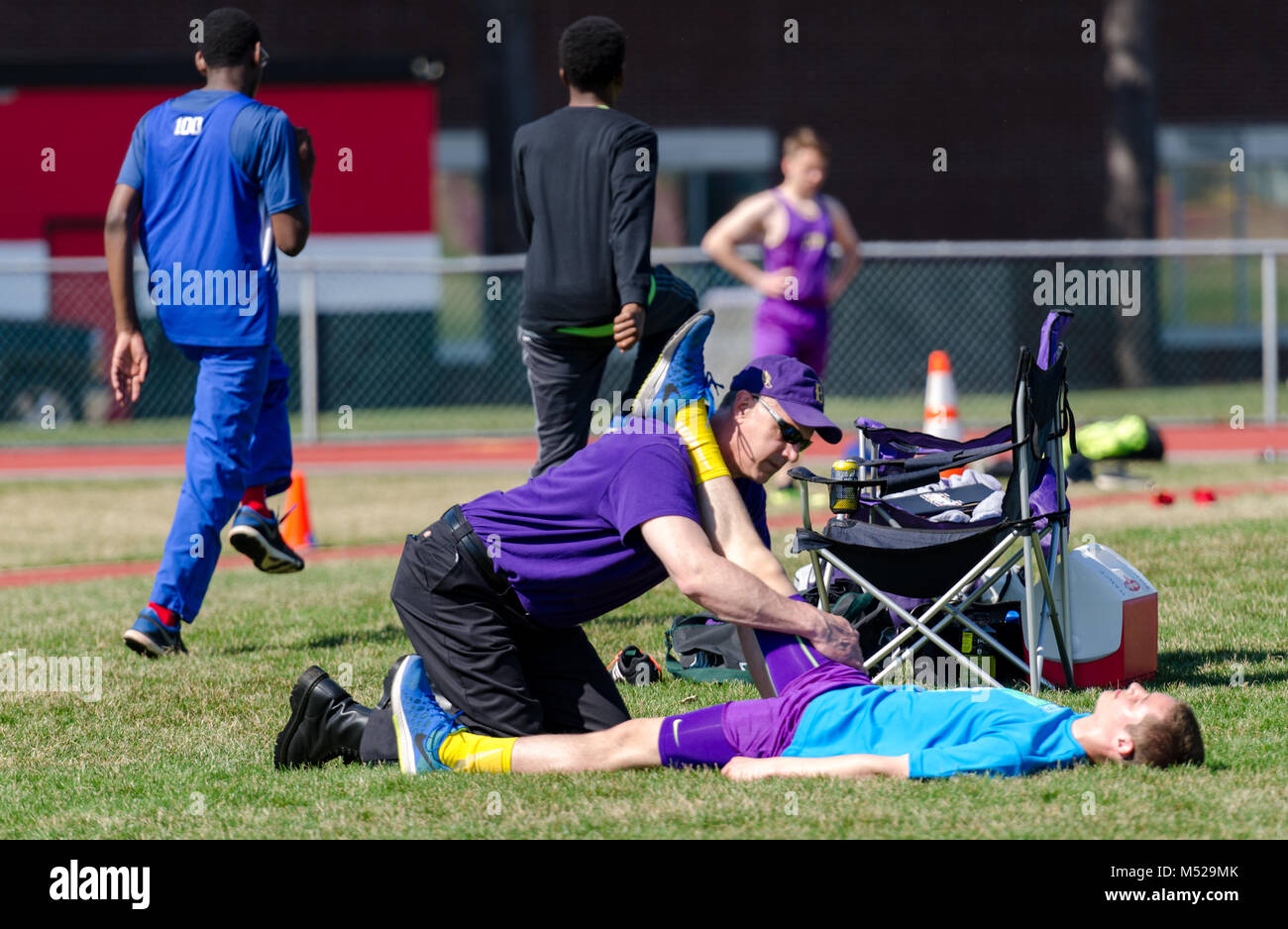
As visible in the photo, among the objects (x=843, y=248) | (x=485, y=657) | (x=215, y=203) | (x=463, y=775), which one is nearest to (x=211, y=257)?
(x=215, y=203)

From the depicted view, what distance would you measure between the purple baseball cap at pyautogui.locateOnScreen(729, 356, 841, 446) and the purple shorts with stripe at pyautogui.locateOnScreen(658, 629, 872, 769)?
595 mm

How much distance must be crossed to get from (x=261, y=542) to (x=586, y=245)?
1888 millimetres

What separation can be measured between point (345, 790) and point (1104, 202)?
72.4 feet

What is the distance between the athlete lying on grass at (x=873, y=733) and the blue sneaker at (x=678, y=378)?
69 centimetres

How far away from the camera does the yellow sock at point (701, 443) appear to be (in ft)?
15.3

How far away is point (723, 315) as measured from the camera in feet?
60.8

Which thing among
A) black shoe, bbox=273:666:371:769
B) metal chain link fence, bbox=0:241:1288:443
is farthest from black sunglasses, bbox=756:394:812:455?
metal chain link fence, bbox=0:241:1288:443

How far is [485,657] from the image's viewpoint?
4984 millimetres

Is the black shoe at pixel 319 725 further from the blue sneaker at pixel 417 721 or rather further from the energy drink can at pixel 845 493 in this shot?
the energy drink can at pixel 845 493

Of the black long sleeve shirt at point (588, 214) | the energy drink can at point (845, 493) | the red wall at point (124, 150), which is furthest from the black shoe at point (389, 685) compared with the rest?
the red wall at point (124, 150)

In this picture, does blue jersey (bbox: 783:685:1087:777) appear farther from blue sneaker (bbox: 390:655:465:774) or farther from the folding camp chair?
blue sneaker (bbox: 390:655:465:774)

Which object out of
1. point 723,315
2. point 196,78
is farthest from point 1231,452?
point 196,78

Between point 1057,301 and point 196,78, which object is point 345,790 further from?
point 196,78

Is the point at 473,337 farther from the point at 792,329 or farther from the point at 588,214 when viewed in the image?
the point at 588,214
